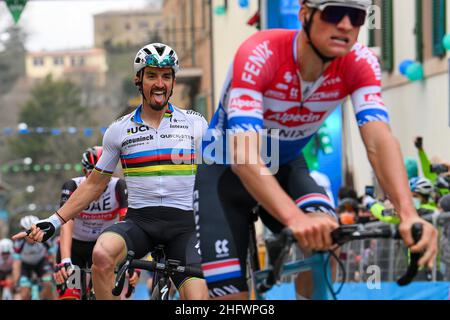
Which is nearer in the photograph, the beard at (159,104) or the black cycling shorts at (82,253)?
the beard at (159,104)

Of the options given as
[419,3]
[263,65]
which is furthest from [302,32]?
[419,3]

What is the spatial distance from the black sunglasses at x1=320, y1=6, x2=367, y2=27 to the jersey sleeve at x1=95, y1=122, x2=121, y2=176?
11.8ft

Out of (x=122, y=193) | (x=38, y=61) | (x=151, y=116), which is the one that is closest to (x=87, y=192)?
(x=151, y=116)

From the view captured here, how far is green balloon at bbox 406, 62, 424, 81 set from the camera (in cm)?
1966

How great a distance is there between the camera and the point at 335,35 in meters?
5.34

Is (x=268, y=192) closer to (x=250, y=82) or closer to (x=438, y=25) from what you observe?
(x=250, y=82)

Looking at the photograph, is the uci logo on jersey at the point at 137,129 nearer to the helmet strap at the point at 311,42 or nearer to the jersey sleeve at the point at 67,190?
the jersey sleeve at the point at 67,190

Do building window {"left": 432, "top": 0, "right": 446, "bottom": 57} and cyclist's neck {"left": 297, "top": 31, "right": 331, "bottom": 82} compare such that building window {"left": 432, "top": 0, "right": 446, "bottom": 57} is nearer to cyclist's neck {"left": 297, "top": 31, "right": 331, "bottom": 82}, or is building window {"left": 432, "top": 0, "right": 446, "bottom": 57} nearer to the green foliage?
cyclist's neck {"left": 297, "top": 31, "right": 331, "bottom": 82}

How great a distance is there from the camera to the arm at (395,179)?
15.9 ft

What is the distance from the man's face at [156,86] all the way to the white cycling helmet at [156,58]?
0.06 m

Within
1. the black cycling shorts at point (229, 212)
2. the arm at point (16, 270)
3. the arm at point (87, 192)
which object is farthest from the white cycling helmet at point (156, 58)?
the arm at point (16, 270)
